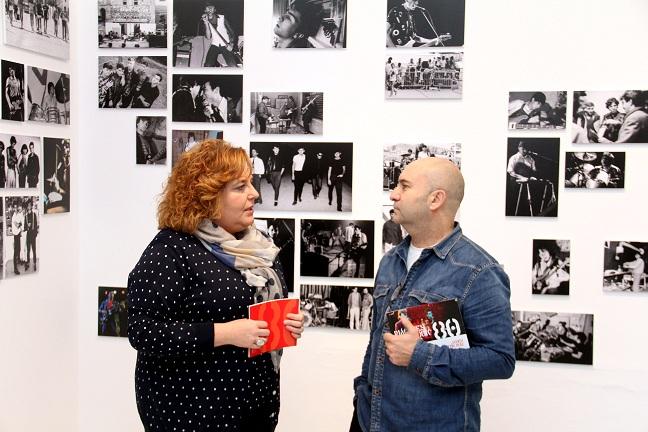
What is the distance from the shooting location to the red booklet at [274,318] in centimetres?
242

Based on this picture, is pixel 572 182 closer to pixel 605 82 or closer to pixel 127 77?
pixel 605 82

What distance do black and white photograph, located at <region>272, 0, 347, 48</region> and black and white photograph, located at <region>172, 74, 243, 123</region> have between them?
33cm

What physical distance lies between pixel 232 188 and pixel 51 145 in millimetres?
1413

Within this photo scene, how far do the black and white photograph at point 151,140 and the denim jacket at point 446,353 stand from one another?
1.71 metres

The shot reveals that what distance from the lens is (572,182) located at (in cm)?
325

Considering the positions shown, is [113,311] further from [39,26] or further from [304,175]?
[39,26]

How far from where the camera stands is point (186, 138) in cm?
357

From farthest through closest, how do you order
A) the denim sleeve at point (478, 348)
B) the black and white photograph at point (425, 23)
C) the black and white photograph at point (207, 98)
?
the black and white photograph at point (207, 98) → the black and white photograph at point (425, 23) → the denim sleeve at point (478, 348)

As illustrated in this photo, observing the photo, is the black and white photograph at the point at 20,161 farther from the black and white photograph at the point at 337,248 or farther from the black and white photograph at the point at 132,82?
the black and white photograph at the point at 337,248

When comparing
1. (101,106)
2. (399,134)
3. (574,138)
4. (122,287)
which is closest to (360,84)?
(399,134)

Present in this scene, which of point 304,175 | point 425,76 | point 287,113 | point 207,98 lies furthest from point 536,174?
point 207,98

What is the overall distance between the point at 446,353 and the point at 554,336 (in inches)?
52.6

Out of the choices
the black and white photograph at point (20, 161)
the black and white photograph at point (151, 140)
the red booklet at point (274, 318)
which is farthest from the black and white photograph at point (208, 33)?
the red booklet at point (274, 318)

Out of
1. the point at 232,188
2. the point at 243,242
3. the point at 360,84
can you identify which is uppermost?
the point at 360,84
